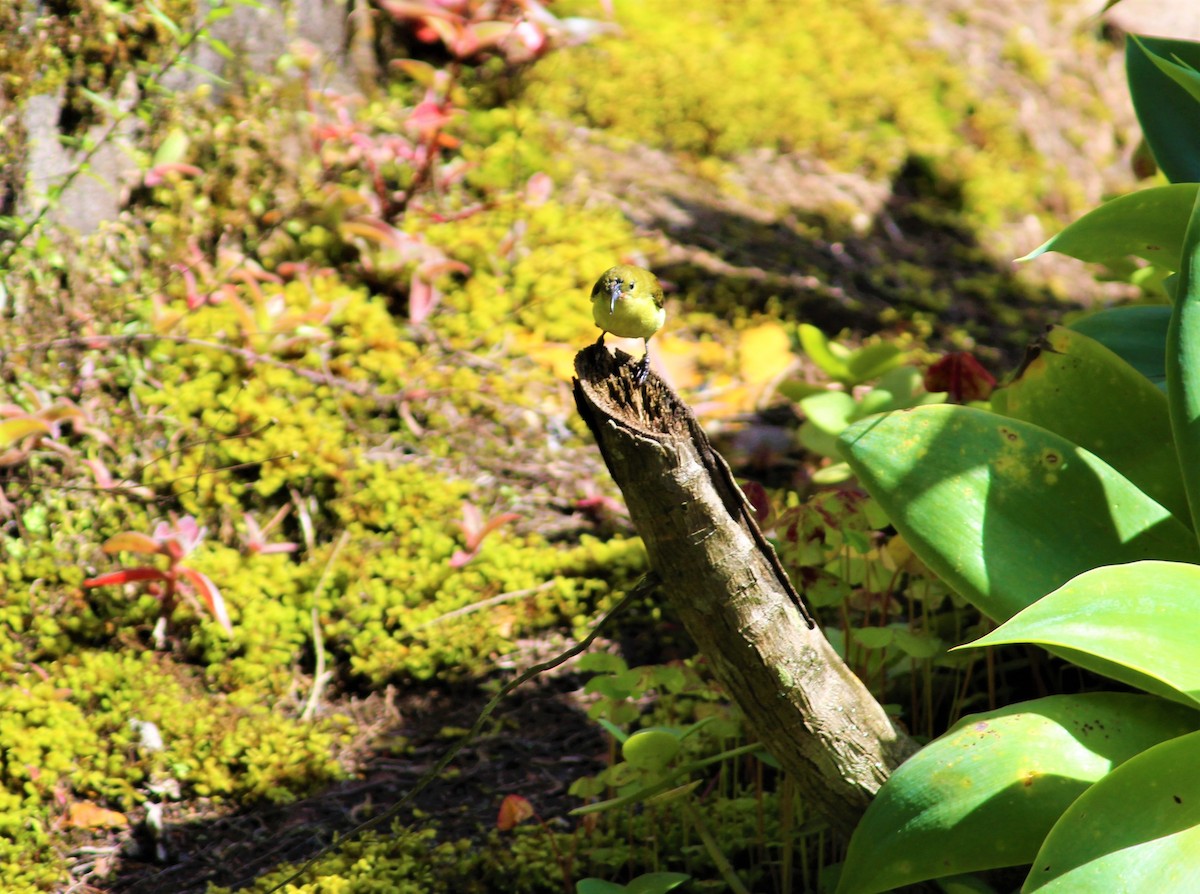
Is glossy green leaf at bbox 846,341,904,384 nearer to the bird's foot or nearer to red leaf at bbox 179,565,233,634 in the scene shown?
the bird's foot

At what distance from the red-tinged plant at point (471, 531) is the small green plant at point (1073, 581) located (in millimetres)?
1279

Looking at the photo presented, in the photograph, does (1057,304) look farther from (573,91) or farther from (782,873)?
(782,873)

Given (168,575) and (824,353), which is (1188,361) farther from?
(168,575)

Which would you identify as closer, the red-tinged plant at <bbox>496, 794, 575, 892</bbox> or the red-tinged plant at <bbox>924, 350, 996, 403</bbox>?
the red-tinged plant at <bbox>496, 794, 575, 892</bbox>

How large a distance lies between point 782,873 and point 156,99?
9.12 feet

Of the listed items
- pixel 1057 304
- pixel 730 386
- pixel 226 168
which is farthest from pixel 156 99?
pixel 1057 304

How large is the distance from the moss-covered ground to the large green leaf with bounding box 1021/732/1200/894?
22.6 inches

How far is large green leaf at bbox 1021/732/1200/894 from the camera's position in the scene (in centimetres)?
117

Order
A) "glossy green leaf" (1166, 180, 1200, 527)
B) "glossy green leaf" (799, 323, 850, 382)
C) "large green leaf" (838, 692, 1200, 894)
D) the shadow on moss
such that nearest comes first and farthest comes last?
"large green leaf" (838, 692, 1200, 894) < "glossy green leaf" (1166, 180, 1200, 527) < "glossy green leaf" (799, 323, 850, 382) < the shadow on moss

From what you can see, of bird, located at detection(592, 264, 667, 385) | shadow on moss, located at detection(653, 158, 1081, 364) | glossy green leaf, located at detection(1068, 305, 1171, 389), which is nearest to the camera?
bird, located at detection(592, 264, 667, 385)

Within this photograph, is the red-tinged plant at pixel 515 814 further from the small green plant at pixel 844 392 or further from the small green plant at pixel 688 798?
the small green plant at pixel 844 392

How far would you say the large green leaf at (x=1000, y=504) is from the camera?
1.47 meters

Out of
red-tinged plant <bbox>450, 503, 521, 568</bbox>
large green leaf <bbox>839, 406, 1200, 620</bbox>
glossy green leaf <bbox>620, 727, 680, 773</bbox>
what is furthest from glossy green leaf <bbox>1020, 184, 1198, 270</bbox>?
red-tinged plant <bbox>450, 503, 521, 568</bbox>

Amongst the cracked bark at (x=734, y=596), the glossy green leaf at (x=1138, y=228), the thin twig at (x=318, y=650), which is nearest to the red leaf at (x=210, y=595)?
the thin twig at (x=318, y=650)
